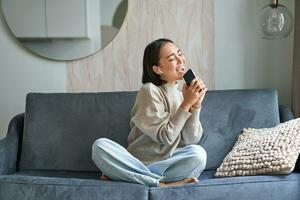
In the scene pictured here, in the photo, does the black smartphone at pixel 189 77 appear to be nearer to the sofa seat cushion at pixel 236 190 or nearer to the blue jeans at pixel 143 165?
the blue jeans at pixel 143 165

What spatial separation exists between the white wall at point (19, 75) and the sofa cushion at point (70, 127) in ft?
1.13

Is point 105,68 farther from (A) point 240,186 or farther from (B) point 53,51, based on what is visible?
(A) point 240,186

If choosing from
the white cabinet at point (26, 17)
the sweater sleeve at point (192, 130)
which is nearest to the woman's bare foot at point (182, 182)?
the sweater sleeve at point (192, 130)

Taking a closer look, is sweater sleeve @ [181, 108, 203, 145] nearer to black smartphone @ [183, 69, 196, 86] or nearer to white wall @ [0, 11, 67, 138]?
black smartphone @ [183, 69, 196, 86]

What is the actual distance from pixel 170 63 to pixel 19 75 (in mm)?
1167

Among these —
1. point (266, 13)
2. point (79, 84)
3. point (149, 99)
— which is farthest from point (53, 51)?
point (266, 13)

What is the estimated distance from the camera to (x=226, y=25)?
2877 millimetres

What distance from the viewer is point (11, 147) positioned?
2.46 m

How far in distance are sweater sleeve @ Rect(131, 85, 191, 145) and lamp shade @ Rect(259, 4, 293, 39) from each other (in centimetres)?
71

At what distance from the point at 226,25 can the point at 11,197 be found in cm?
167

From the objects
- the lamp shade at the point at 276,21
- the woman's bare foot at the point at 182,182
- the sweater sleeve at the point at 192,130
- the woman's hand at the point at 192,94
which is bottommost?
the woman's bare foot at the point at 182,182

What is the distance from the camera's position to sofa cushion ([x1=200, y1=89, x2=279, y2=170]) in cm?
247

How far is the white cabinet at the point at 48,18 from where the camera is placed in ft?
9.27

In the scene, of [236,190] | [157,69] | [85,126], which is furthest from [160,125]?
[85,126]
